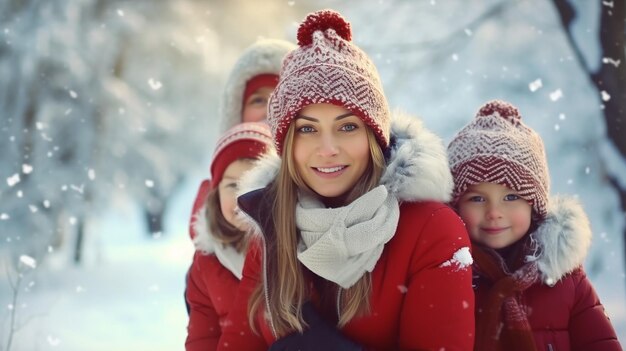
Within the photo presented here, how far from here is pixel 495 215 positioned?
96.0 inches

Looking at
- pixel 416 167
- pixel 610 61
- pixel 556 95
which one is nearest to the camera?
pixel 416 167

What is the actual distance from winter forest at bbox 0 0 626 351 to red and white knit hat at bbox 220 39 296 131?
1083 mm

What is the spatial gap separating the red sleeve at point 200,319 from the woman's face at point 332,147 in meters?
1.28

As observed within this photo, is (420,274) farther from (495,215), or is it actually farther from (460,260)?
(495,215)

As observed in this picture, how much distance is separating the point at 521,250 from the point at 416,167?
81cm

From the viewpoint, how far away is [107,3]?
7.82 metres

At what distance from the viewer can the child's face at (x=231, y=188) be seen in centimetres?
302

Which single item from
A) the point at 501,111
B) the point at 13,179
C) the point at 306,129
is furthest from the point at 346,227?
the point at 13,179

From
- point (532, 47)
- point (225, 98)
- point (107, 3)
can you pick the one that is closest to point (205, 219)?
point (225, 98)

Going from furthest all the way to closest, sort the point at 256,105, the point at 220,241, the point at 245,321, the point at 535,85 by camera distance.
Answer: the point at 535,85 < the point at 256,105 < the point at 220,241 < the point at 245,321

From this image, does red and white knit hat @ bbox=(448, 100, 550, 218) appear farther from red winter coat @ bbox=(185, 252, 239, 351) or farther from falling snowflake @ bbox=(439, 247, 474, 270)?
red winter coat @ bbox=(185, 252, 239, 351)

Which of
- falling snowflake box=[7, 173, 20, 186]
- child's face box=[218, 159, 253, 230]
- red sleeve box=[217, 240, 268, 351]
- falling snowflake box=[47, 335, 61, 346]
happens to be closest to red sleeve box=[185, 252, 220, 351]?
child's face box=[218, 159, 253, 230]

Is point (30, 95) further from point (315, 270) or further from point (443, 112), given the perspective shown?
point (315, 270)

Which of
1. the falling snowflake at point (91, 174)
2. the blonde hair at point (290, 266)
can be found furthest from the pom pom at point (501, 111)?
the falling snowflake at point (91, 174)
